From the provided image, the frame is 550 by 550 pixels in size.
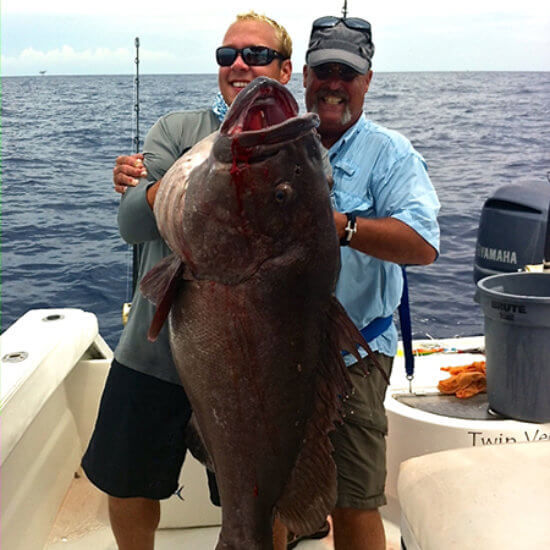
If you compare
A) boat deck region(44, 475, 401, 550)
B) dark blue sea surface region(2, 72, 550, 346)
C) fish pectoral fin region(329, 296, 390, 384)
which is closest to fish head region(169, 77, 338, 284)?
fish pectoral fin region(329, 296, 390, 384)

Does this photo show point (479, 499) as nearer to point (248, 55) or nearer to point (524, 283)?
point (248, 55)

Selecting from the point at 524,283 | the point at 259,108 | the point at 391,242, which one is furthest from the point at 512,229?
the point at 259,108

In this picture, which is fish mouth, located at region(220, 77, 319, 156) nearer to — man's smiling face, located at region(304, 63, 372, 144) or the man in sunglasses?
the man in sunglasses

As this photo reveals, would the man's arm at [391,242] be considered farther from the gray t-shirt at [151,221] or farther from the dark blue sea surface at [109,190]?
the dark blue sea surface at [109,190]

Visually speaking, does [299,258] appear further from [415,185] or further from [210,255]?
[415,185]

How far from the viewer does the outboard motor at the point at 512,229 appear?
5.38 meters

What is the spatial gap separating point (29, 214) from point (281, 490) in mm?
15197

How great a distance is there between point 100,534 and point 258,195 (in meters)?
2.64

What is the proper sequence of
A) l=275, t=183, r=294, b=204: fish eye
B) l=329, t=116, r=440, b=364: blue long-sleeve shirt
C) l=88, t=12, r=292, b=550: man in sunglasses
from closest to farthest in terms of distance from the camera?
l=275, t=183, r=294, b=204: fish eye → l=88, t=12, r=292, b=550: man in sunglasses → l=329, t=116, r=440, b=364: blue long-sleeve shirt

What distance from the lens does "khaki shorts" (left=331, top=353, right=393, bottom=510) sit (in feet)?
8.61

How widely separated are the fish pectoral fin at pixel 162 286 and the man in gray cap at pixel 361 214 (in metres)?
1.00

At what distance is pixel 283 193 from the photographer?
1.50 metres

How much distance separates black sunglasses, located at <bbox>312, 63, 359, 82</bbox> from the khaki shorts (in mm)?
1090

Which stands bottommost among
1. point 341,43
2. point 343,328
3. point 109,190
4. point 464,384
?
point 109,190
